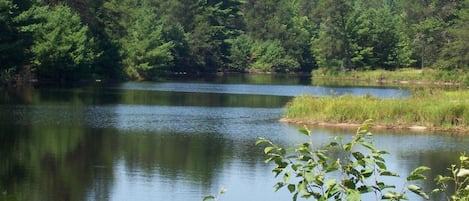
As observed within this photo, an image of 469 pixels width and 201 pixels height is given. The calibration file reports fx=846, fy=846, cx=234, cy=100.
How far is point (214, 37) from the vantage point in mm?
111312

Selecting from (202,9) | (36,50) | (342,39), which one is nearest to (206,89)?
(36,50)

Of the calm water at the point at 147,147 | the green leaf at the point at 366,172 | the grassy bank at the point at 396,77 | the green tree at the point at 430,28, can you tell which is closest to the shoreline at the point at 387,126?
the calm water at the point at 147,147

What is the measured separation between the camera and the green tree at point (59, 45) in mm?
62469

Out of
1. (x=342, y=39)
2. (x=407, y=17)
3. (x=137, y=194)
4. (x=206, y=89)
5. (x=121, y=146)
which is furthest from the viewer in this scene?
(x=407, y=17)

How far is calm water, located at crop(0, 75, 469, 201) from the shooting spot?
21.5 metres

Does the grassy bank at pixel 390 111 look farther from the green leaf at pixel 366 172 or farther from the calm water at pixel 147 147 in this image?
the green leaf at pixel 366 172

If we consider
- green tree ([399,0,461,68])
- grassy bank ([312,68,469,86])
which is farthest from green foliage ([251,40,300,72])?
green tree ([399,0,461,68])

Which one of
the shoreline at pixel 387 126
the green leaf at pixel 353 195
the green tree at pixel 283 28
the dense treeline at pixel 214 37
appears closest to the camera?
the green leaf at pixel 353 195

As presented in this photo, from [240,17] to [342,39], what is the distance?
95.9 ft

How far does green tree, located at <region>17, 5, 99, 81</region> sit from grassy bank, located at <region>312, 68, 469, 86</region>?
89.0 feet

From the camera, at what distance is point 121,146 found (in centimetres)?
2992

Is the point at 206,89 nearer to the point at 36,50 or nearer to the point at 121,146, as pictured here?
the point at 36,50

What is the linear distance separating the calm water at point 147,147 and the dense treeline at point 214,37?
1157 centimetres

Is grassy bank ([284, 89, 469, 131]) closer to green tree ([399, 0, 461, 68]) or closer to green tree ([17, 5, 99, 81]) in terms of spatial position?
green tree ([17, 5, 99, 81])
